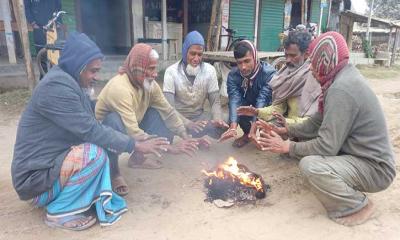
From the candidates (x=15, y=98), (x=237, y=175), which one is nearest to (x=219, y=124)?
(x=237, y=175)

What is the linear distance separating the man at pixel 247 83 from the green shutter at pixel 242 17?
8868 millimetres

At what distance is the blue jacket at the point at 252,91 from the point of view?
14.0 feet

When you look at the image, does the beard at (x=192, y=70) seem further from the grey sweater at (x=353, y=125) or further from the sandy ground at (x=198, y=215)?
the grey sweater at (x=353, y=125)

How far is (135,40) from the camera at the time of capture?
1069cm

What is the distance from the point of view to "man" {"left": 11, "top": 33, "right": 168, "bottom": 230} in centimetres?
245

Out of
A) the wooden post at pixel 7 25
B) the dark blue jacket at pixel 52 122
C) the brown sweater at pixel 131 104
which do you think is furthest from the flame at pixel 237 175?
the wooden post at pixel 7 25

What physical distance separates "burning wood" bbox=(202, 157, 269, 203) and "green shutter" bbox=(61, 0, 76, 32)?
7.43 meters

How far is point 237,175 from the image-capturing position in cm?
337

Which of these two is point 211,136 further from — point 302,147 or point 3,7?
point 3,7

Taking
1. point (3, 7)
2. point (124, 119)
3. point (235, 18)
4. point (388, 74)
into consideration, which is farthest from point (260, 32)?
Result: point (124, 119)

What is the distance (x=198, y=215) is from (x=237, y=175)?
26.7 inches

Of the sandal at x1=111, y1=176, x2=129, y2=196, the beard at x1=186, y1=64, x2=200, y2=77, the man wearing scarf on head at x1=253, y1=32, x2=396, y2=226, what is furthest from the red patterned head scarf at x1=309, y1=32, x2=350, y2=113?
the sandal at x1=111, y1=176, x2=129, y2=196

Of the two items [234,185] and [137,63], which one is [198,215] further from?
[137,63]

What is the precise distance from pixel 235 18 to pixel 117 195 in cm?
1105
